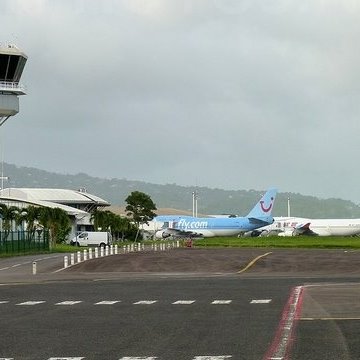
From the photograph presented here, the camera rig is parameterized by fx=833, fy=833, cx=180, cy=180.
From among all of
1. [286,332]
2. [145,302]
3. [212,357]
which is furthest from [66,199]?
[212,357]

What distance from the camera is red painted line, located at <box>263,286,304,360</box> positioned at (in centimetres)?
1203

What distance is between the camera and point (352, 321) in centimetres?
1670

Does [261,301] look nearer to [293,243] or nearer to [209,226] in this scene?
[293,243]

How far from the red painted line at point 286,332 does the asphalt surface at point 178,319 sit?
2 cm

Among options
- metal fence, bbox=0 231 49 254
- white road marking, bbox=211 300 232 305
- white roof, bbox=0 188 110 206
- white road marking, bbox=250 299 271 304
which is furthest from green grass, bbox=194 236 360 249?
white roof, bbox=0 188 110 206

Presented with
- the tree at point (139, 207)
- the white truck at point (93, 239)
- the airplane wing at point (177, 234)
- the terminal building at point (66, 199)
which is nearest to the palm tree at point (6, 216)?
the white truck at point (93, 239)

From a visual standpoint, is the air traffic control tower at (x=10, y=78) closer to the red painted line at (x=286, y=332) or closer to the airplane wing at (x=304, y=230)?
the red painted line at (x=286, y=332)

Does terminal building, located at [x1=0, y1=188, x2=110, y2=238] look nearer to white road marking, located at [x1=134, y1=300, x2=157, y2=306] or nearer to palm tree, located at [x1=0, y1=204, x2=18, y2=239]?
palm tree, located at [x1=0, y1=204, x2=18, y2=239]

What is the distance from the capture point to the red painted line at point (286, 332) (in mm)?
12031

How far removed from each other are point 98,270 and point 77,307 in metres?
23.7

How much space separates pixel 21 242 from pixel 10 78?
53.9 ft

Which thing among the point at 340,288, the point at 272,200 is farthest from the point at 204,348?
the point at 272,200

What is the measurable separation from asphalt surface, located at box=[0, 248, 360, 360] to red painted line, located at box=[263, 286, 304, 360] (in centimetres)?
2

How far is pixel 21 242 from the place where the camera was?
8262cm
